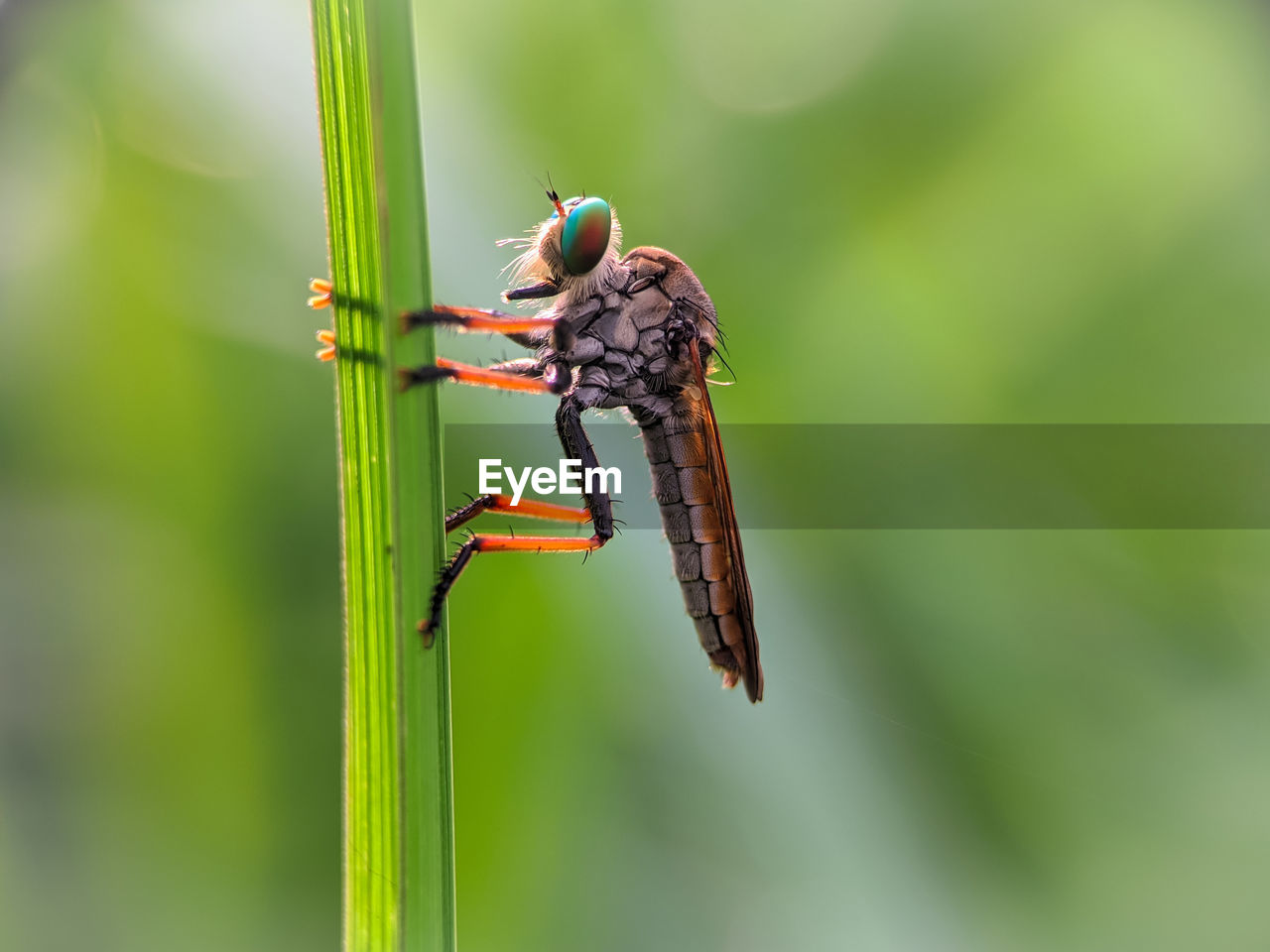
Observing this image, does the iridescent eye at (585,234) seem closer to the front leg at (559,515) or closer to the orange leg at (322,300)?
the front leg at (559,515)

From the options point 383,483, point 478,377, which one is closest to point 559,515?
point 478,377

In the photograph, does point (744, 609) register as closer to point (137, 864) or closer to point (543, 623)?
point (543, 623)

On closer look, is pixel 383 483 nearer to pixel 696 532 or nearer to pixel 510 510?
pixel 510 510

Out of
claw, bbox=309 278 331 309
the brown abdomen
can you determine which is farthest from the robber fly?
claw, bbox=309 278 331 309

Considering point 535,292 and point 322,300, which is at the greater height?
point 535,292
